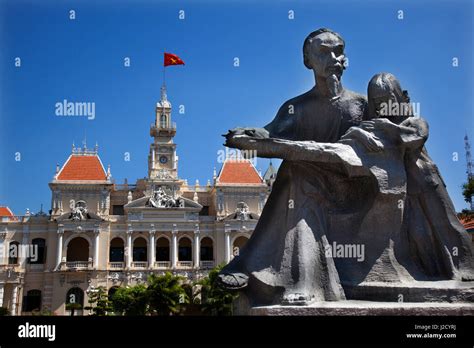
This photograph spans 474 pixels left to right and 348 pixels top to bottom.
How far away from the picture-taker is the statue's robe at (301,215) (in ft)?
14.8

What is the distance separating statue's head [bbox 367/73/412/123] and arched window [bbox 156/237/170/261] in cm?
4461

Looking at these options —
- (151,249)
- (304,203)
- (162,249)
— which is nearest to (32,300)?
(151,249)

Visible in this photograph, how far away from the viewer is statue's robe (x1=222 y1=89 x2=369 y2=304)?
4512 mm

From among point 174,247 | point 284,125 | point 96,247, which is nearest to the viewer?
point 284,125

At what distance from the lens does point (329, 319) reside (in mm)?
3926

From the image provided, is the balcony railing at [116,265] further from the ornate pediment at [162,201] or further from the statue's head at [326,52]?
the statue's head at [326,52]

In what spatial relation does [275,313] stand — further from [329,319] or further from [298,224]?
[298,224]

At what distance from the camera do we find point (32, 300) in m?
45.8

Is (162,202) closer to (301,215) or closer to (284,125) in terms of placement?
(284,125)

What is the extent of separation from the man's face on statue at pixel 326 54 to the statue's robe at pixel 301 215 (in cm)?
27

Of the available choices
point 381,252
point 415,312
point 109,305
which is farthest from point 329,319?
point 109,305

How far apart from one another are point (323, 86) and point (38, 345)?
3.28 m

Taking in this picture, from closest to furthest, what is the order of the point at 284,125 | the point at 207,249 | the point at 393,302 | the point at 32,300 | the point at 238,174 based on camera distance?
the point at 393,302 < the point at 284,125 < the point at 32,300 < the point at 207,249 < the point at 238,174

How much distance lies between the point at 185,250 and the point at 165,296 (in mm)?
19185
